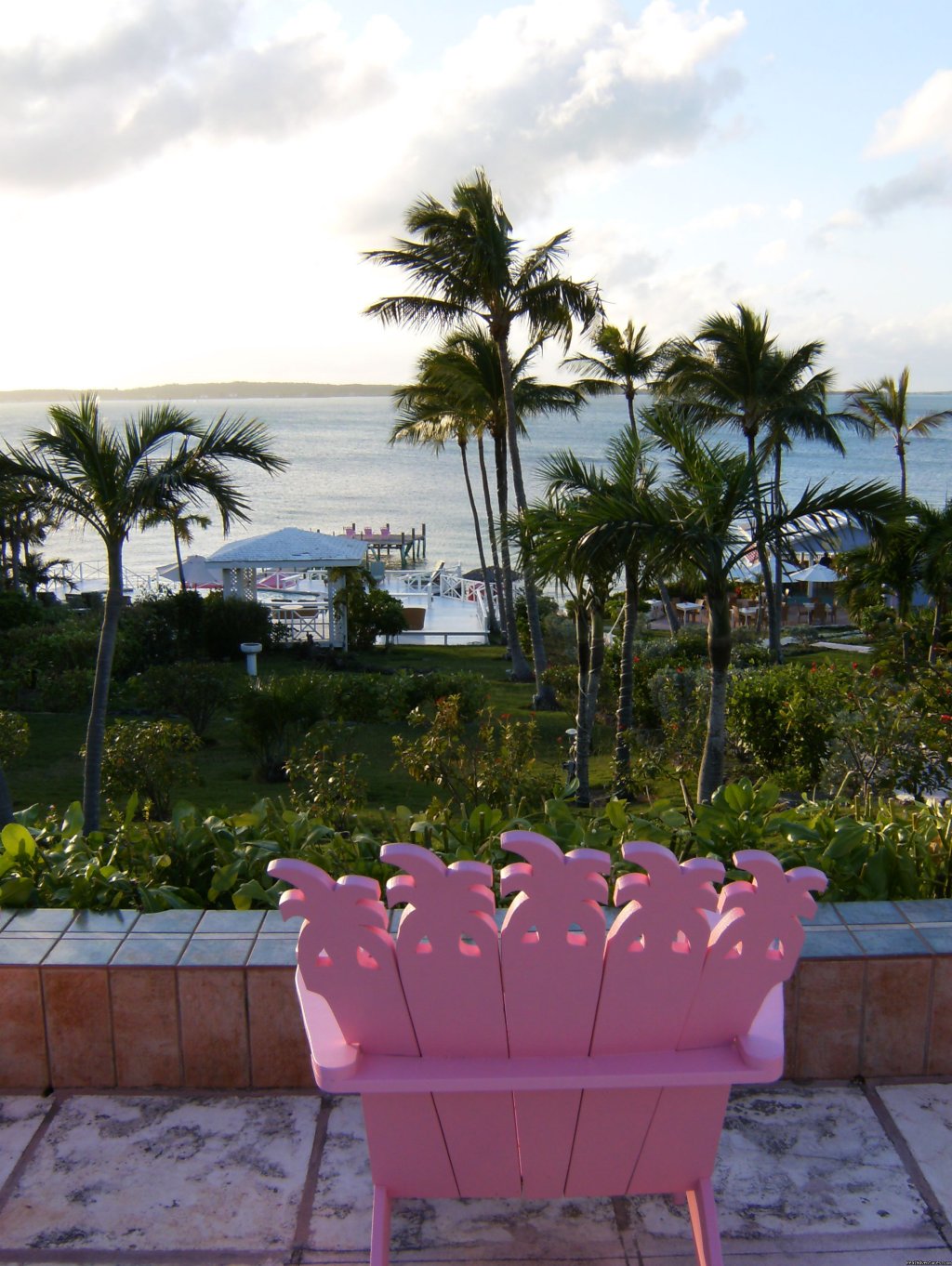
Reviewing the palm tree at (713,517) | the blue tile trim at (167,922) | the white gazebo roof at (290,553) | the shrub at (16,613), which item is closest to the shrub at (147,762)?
the palm tree at (713,517)

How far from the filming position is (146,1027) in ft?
8.00

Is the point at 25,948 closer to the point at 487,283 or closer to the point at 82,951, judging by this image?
the point at 82,951

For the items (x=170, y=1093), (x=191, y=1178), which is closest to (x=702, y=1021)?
(x=191, y=1178)

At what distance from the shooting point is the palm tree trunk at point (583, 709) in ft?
34.7

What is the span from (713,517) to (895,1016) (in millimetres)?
5747

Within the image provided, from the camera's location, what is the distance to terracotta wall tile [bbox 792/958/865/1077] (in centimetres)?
245

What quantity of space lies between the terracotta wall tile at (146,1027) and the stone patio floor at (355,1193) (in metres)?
0.06

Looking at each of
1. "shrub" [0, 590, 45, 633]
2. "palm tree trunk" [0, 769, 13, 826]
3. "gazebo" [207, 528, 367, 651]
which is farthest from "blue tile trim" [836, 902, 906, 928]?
"gazebo" [207, 528, 367, 651]

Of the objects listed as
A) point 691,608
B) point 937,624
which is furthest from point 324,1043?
point 691,608

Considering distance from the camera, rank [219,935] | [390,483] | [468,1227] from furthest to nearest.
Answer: [390,483] < [219,935] < [468,1227]

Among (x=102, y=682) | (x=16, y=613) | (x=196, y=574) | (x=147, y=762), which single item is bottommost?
(x=147, y=762)

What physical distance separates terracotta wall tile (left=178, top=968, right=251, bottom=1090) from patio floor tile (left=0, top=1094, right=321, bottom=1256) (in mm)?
46

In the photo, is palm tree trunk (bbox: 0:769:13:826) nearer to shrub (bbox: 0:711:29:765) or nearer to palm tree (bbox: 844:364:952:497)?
shrub (bbox: 0:711:29:765)

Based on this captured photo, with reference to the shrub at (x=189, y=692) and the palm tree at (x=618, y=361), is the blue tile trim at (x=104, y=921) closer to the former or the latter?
the shrub at (x=189, y=692)
